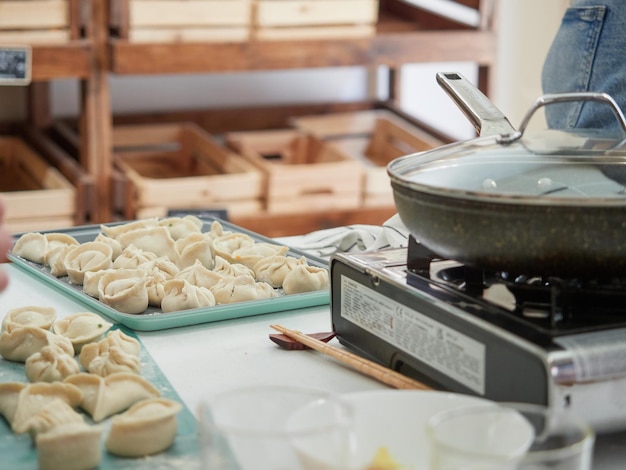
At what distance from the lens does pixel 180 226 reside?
61.1 inches

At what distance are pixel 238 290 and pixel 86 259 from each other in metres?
0.26

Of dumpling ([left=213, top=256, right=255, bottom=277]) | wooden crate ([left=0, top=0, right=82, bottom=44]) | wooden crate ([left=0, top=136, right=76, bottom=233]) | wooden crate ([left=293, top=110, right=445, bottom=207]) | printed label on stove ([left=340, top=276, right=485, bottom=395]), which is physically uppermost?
wooden crate ([left=0, top=0, right=82, bottom=44])

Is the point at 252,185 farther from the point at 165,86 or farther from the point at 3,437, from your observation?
the point at 3,437

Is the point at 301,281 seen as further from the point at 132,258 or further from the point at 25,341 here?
the point at 25,341

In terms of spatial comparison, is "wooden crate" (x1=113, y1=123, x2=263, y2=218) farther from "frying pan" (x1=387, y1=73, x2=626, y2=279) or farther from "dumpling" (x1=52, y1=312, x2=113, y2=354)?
"frying pan" (x1=387, y1=73, x2=626, y2=279)

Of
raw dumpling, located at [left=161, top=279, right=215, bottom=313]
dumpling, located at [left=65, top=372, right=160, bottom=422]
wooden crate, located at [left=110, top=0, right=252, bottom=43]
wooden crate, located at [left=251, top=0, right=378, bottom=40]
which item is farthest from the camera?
wooden crate, located at [left=251, top=0, right=378, bottom=40]

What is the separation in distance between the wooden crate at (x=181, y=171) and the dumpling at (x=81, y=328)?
1667 mm

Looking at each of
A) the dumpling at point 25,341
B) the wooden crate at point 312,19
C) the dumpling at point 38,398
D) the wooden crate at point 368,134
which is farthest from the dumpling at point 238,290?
the wooden crate at point 368,134

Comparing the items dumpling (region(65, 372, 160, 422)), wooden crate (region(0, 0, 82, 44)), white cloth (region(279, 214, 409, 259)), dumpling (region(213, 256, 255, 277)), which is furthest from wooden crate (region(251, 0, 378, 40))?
dumpling (region(65, 372, 160, 422))

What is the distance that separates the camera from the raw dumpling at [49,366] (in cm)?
A: 100

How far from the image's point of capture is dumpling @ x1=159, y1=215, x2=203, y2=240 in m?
1.54

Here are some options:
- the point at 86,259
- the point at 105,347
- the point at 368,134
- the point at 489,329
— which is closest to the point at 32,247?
the point at 86,259

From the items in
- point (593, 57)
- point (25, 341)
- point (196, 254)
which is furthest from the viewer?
point (593, 57)

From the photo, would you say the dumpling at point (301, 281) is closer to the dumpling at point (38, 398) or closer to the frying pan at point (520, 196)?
the frying pan at point (520, 196)
